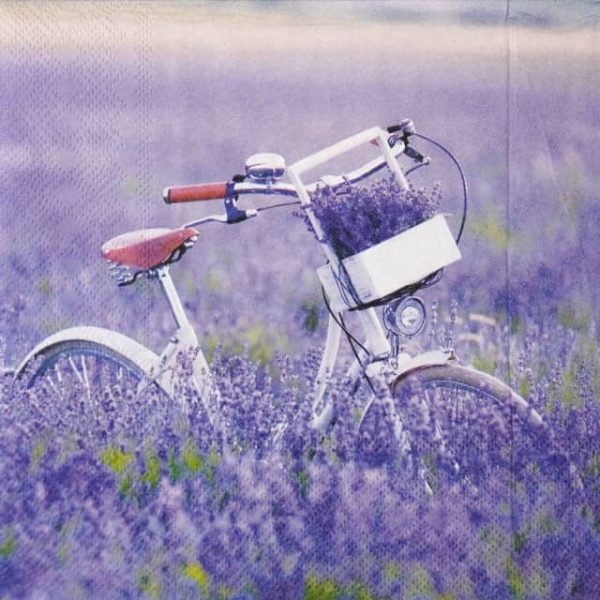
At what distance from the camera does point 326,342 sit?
376cm

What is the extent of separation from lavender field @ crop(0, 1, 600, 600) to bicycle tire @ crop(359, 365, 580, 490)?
0.01 m

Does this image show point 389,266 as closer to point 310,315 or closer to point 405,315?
point 405,315

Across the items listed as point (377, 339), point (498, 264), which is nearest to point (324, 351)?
point (377, 339)

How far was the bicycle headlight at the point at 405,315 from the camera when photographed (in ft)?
12.3

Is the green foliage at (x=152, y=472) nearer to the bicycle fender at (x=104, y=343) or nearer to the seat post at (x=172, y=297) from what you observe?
the bicycle fender at (x=104, y=343)

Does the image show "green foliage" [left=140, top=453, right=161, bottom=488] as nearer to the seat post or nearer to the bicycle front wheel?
the bicycle front wheel

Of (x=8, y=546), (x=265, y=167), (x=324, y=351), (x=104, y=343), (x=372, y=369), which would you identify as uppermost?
(x=265, y=167)

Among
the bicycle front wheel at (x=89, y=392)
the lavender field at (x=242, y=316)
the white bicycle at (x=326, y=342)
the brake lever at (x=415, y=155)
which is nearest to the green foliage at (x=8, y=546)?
the lavender field at (x=242, y=316)

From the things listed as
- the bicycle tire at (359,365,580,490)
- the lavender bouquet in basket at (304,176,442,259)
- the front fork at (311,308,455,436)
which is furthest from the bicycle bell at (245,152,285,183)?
the bicycle tire at (359,365,580,490)

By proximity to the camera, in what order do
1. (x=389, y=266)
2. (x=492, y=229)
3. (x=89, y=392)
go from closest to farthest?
(x=389, y=266) < (x=89, y=392) < (x=492, y=229)

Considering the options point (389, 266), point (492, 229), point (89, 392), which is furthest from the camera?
point (492, 229)

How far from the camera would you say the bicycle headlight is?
3734 mm

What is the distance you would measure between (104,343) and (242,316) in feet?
1.54

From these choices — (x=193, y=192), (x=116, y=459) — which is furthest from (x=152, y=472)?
(x=193, y=192)
